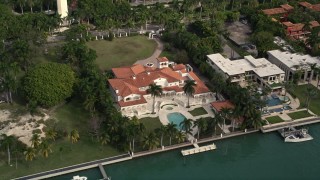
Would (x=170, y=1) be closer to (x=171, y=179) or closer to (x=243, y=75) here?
(x=243, y=75)

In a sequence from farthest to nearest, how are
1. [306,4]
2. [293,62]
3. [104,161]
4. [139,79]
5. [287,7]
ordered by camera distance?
[306,4] < [287,7] < [293,62] < [139,79] < [104,161]

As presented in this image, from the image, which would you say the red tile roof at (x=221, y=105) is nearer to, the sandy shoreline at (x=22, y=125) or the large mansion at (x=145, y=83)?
the large mansion at (x=145, y=83)

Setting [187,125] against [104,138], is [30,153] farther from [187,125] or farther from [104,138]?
[187,125]

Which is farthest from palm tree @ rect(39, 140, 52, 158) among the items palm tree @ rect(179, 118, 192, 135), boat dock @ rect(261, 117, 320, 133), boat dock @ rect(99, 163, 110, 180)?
boat dock @ rect(261, 117, 320, 133)

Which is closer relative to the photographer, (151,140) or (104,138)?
(151,140)

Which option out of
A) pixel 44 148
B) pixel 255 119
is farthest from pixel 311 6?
pixel 44 148

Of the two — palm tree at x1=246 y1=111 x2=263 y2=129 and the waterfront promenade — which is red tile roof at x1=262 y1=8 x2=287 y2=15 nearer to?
palm tree at x1=246 y1=111 x2=263 y2=129

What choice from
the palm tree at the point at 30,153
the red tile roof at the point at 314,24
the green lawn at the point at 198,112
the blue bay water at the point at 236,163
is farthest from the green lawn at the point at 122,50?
the red tile roof at the point at 314,24

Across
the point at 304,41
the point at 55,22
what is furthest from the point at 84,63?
the point at 304,41
